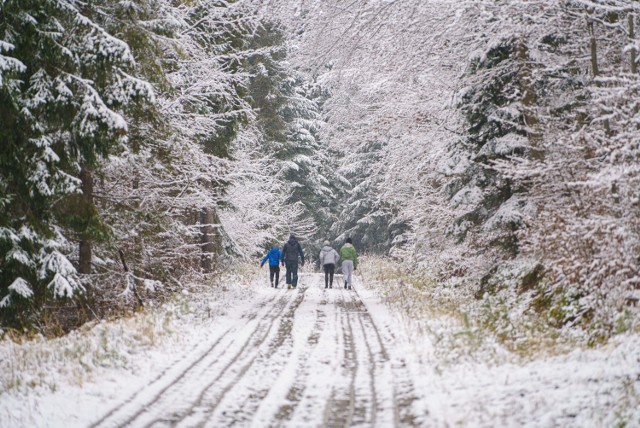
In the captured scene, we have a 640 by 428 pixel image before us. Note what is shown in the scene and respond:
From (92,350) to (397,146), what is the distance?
10672mm

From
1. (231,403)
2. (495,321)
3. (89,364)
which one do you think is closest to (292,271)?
(495,321)

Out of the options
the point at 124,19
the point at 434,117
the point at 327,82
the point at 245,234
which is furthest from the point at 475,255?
the point at 245,234

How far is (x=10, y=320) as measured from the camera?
10.3m

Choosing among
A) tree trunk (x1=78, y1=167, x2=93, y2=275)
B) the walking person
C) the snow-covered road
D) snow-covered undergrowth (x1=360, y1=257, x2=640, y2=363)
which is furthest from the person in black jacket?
the snow-covered road

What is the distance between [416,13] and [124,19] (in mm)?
5888

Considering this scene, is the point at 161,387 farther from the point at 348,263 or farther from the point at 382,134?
the point at 348,263

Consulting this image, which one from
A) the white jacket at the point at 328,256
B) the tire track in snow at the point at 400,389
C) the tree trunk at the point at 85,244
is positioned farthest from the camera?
the white jacket at the point at 328,256

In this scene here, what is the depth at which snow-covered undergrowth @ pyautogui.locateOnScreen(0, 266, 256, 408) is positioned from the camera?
266 inches

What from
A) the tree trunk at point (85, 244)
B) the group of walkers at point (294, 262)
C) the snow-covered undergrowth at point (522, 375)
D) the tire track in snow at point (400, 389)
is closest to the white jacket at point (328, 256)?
the group of walkers at point (294, 262)

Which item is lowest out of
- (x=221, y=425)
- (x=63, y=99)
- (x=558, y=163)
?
(x=221, y=425)

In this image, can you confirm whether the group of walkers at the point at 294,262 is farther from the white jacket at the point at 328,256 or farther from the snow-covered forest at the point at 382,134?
the snow-covered forest at the point at 382,134

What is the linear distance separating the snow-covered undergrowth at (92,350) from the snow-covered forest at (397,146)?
0.26m

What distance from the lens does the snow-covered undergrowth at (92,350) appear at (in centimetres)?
676

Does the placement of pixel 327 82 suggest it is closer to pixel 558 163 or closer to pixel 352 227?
pixel 558 163
